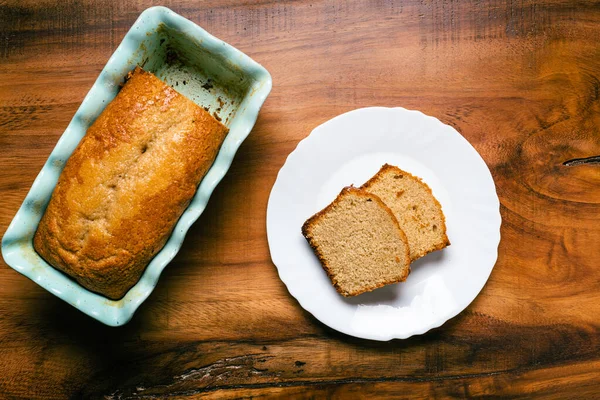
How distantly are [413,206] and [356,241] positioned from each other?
28 centimetres

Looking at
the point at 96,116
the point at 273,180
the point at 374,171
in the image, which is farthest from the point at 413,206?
the point at 96,116

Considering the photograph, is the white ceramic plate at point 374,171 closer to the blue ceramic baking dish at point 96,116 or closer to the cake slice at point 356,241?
the cake slice at point 356,241

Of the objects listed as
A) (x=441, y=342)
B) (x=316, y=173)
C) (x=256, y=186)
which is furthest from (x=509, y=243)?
(x=256, y=186)

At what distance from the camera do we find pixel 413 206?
2.02 metres

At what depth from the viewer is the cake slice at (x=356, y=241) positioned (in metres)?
1.96

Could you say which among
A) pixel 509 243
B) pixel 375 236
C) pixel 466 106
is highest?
pixel 466 106

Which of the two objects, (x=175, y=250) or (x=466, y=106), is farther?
(x=466, y=106)

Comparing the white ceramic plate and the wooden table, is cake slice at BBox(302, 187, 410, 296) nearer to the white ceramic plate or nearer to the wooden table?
the white ceramic plate

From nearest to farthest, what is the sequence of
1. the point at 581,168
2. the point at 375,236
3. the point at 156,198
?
the point at 156,198 < the point at 375,236 < the point at 581,168

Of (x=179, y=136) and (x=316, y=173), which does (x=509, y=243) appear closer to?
(x=316, y=173)

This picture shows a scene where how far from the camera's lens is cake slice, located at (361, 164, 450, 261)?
199 cm

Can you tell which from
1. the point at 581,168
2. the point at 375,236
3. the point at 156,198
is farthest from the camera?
the point at 581,168

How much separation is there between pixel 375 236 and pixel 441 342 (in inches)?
22.1

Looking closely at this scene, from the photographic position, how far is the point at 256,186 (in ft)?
6.76
